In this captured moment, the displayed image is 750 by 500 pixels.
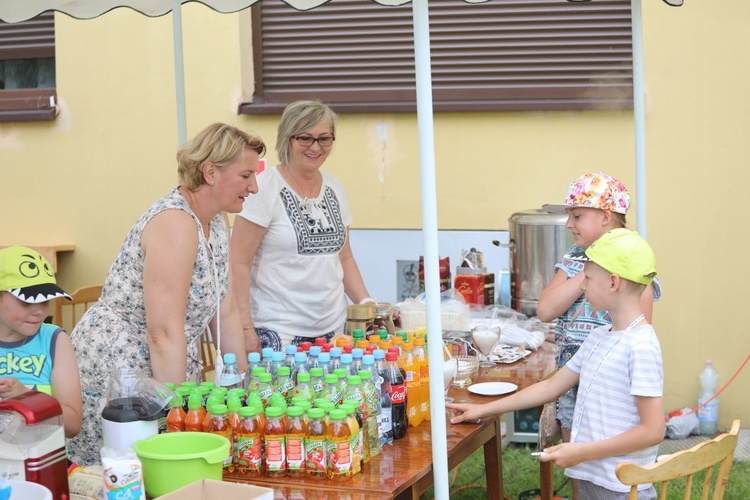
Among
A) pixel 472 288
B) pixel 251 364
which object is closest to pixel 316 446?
pixel 251 364

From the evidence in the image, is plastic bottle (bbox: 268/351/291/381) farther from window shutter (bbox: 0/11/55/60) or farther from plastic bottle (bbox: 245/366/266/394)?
window shutter (bbox: 0/11/55/60)

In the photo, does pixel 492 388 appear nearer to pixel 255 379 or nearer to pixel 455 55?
pixel 255 379

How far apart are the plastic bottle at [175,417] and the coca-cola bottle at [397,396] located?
0.64 m

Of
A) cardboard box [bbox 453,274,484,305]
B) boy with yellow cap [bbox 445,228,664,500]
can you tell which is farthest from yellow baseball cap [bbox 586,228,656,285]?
cardboard box [bbox 453,274,484,305]

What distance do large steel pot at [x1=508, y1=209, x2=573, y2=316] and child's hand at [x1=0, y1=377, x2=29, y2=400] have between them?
3090mm

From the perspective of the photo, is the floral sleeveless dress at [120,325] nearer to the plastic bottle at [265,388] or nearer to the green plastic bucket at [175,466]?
the plastic bottle at [265,388]

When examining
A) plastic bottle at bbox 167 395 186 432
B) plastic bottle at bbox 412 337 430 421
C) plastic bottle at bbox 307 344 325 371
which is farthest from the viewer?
plastic bottle at bbox 412 337 430 421

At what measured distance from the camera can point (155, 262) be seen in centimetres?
298

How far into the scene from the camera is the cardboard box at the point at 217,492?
2.08 metres

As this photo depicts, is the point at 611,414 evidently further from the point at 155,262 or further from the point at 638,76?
the point at 638,76

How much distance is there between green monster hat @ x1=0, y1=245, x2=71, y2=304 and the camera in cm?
259

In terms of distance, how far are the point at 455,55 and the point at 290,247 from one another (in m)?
2.47

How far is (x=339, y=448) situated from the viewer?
7.96ft

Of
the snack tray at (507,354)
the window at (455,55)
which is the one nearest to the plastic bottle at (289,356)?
the snack tray at (507,354)
